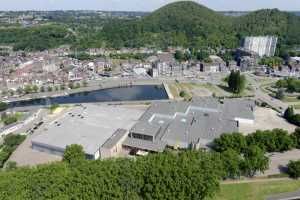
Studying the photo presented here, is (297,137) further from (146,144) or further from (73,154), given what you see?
(73,154)

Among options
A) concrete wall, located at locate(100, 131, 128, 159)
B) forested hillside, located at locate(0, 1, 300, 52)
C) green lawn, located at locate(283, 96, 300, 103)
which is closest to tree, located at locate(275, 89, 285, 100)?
green lawn, located at locate(283, 96, 300, 103)

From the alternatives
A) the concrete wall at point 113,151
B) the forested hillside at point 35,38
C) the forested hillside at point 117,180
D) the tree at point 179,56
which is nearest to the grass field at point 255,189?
the forested hillside at point 117,180

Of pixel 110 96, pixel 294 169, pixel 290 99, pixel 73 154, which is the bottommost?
pixel 110 96

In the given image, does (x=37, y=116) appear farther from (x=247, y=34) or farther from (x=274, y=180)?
(x=247, y=34)

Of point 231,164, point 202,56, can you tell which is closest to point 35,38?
point 202,56

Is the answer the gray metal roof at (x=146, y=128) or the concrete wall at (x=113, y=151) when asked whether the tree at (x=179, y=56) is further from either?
the concrete wall at (x=113, y=151)

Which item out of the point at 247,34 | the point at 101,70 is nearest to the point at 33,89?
the point at 101,70
